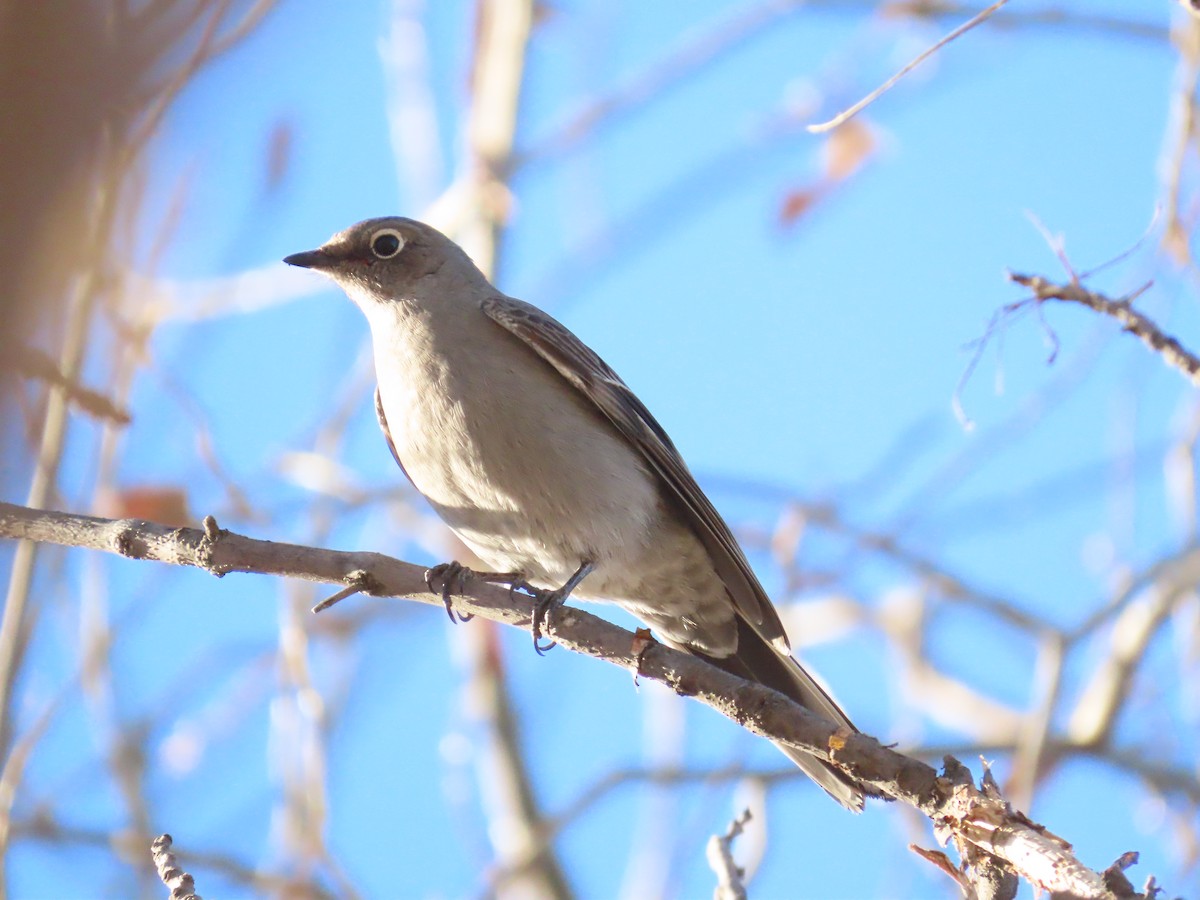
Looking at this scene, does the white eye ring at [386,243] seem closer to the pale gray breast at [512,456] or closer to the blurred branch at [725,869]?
the pale gray breast at [512,456]

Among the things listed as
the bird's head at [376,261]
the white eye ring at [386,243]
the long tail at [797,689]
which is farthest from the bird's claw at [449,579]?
the white eye ring at [386,243]

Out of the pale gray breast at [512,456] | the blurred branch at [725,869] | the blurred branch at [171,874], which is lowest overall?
the blurred branch at [725,869]

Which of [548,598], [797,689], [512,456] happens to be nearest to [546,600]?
[548,598]

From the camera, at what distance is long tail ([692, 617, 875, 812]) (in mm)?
5337

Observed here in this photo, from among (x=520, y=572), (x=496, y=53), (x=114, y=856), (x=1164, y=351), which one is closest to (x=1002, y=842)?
(x=1164, y=351)

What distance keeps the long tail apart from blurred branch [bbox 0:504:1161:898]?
66cm

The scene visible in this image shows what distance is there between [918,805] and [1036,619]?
4207mm

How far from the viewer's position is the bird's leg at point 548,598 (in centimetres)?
522

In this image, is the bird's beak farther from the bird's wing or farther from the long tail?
the long tail

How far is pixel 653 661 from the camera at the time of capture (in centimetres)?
473

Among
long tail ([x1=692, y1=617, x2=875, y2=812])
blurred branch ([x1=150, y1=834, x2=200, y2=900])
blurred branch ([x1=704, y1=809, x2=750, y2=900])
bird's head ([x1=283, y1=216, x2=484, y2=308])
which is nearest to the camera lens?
blurred branch ([x1=150, y1=834, x2=200, y2=900])

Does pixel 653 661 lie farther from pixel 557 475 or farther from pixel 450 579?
pixel 557 475

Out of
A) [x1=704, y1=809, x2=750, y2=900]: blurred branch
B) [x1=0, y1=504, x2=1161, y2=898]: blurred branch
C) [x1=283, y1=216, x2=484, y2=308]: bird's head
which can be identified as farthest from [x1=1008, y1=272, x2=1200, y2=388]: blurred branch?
[x1=283, y1=216, x2=484, y2=308]: bird's head

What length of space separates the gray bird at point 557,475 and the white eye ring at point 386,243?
0.73ft
